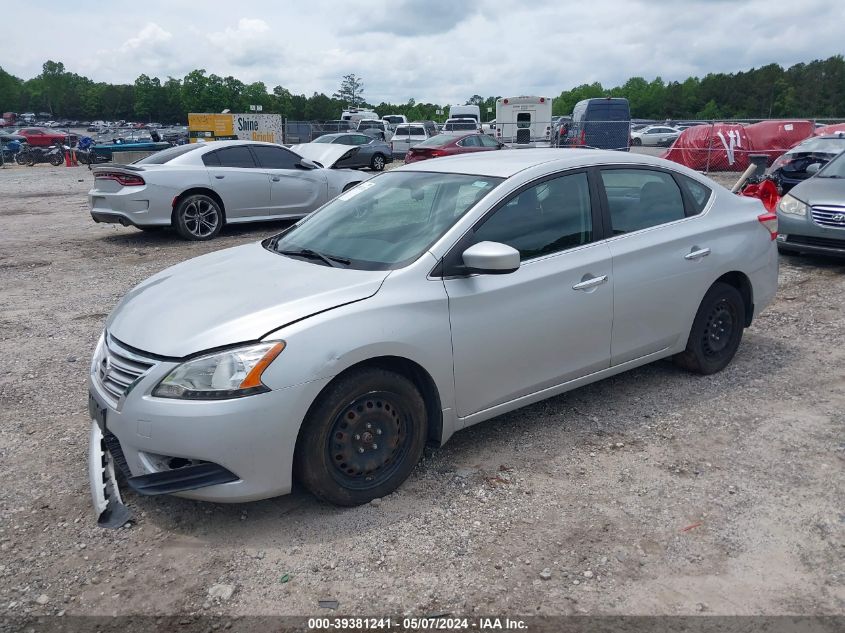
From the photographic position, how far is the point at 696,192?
5031mm

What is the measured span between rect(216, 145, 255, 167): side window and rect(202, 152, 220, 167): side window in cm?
5

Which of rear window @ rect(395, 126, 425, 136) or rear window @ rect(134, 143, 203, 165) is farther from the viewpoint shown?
rear window @ rect(395, 126, 425, 136)

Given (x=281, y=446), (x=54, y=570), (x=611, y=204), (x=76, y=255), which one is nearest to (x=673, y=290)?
(x=611, y=204)

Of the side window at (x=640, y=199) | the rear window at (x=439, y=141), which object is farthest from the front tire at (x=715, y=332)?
the rear window at (x=439, y=141)

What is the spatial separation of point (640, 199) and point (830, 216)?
518cm

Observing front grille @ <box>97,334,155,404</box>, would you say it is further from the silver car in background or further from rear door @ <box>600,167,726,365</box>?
rear door @ <box>600,167,726,365</box>

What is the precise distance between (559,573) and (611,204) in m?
2.39

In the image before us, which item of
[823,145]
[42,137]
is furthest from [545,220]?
[42,137]

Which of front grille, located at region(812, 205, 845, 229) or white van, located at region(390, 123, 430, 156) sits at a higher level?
white van, located at region(390, 123, 430, 156)

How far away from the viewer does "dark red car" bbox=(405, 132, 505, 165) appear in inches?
790

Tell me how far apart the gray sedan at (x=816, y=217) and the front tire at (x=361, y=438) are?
7070 mm

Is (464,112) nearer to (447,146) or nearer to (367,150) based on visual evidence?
(367,150)

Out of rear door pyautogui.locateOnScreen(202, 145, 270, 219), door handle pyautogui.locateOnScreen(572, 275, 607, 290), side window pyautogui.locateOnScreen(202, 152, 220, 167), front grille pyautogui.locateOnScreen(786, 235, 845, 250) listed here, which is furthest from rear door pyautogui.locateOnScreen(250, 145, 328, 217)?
door handle pyautogui.locateOnScreen(572, 275, 607, 290)

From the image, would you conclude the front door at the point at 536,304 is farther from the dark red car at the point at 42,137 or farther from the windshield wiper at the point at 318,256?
the dark red car at the point at 42,137
